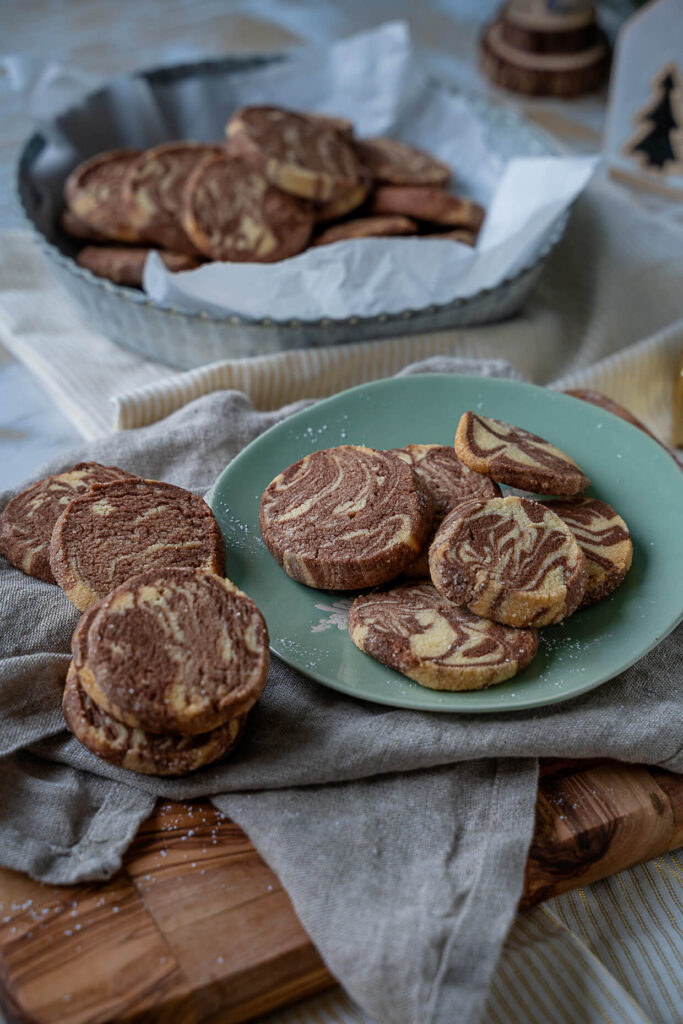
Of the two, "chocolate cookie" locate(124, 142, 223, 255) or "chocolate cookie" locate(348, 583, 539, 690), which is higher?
"chocolate cookie" locate(124, 142, 223, 255)

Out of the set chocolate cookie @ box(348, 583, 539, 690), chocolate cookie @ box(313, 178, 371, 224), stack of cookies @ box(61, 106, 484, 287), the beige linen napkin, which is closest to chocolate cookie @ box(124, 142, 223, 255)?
stack of cookies @ box(61, 106, 484, 287)

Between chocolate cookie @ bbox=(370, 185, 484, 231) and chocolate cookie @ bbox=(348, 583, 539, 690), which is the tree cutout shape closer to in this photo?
chocolate cookie @ bbox=(370, 185, 484, 231)

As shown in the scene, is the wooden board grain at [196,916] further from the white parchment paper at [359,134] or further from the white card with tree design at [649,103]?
the white card with tree design at [649,103]

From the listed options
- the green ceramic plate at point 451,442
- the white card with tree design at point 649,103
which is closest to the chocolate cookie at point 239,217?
the green ceramic plate at point 451,442

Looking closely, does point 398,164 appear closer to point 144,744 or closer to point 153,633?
point 153,633

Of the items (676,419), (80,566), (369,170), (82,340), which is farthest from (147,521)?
(369,170)

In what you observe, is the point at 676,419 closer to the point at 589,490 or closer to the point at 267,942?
the point at 589,490
